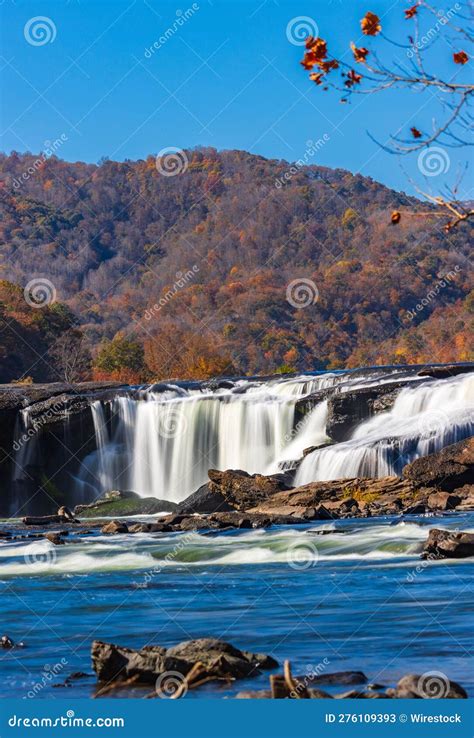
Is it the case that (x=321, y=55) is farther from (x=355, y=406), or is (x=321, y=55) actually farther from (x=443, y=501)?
(x=355, y=406)

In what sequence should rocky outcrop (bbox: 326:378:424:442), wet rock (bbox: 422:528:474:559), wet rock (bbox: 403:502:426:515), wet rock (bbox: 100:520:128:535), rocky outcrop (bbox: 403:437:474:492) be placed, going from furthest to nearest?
rocky outcrop (bbox: 326:378:424:442) < rocky outcrop (bbox: 403:437:474:492) < wet rock (bbox: 100:520:128:535) < wet rock (bbox: 403:502:426:515) < wet rock (bbox: 422:528:474:559)

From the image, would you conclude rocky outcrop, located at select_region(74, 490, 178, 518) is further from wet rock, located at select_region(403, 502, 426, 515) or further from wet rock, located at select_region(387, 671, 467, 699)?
wet rock, located at select_region(387, 671, 467, 699)

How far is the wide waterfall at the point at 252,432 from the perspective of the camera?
1278 inches

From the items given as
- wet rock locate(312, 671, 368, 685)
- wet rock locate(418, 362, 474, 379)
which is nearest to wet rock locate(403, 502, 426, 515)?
wet rock locate(418, 362, 474, 379)

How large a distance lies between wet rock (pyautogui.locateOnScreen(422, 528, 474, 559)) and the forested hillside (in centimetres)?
5126

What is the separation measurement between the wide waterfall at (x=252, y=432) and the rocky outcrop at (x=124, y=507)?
2.50 m

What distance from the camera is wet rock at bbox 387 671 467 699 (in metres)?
9.74

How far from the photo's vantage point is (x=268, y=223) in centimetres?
13800

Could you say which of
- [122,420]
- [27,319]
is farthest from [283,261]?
[122,420]

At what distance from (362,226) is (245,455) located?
9553 centimetres

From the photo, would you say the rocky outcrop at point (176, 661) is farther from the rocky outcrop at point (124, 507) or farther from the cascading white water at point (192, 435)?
the cascading white water at point (192, 435)

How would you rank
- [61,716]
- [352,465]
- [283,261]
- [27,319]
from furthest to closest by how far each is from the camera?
[283,261], [27,319], [352,465], [61,716]

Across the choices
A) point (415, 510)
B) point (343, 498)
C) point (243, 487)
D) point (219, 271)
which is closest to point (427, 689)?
point (415, 510)

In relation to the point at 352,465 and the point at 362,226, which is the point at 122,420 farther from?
the point at 362,226
